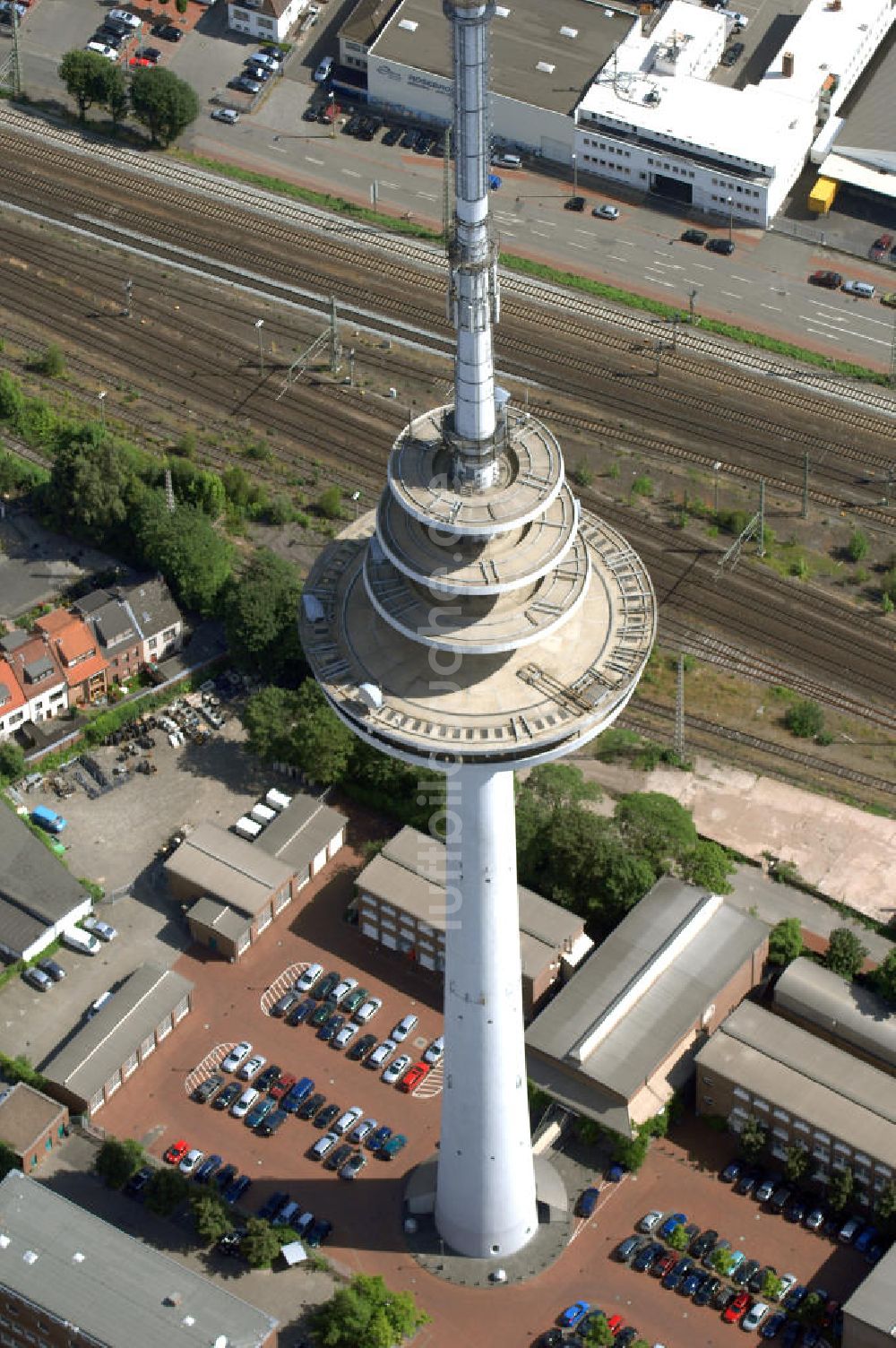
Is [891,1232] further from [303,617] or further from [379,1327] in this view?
[303,617]

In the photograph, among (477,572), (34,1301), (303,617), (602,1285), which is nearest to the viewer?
(477,572)

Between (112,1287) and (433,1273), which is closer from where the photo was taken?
(112,1287)

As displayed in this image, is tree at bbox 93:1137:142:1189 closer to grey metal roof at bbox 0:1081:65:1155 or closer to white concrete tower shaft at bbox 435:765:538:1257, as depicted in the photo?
grey metal roof at bbox 0:1081:65:1155

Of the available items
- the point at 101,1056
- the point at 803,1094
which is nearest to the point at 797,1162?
the point at 803,1094

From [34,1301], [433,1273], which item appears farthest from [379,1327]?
[34,1301]

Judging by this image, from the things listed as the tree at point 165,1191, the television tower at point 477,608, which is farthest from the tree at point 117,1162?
the television tower at point 477,608

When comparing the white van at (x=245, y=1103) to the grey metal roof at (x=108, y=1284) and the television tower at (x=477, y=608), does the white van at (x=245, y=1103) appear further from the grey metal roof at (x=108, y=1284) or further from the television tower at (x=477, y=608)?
the television tower at (x=477, y=608)

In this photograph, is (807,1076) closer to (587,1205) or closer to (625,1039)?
(625,1039)
